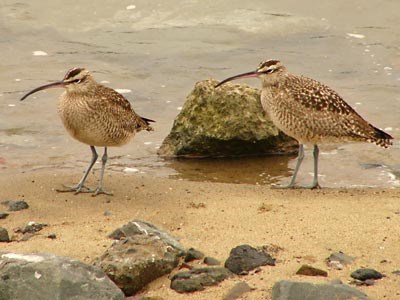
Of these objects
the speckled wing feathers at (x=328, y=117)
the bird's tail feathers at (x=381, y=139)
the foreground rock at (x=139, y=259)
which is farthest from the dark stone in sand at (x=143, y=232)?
the bird's tail feathers at (x=381, y=139)

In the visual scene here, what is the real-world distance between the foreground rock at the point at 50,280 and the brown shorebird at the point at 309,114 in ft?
13.4

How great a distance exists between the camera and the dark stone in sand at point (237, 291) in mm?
6457

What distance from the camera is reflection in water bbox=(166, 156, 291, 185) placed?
10456 mm

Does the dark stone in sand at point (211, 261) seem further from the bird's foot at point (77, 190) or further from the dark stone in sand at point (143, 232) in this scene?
the bird's foot at point (77, 190)

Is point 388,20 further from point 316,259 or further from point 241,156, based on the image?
point 316,259

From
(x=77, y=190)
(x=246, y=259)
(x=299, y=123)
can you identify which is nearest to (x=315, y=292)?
(x=246, y=259)

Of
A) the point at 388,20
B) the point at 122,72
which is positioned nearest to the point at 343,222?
the point at 122,72

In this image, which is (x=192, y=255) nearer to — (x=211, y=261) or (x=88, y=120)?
(x=211, y=261)

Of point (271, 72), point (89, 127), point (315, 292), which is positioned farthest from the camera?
point (271, 72)

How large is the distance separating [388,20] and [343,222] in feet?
30.9

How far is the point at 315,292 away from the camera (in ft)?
19.8

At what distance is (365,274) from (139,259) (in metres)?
1.52

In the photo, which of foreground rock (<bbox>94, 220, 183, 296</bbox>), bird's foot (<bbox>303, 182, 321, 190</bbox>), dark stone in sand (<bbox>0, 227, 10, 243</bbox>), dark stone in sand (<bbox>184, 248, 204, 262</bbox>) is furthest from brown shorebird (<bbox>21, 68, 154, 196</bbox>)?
foreground rock (<bbox>94, 220, 183, 296</bbox>)

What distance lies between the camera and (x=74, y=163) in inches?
430
